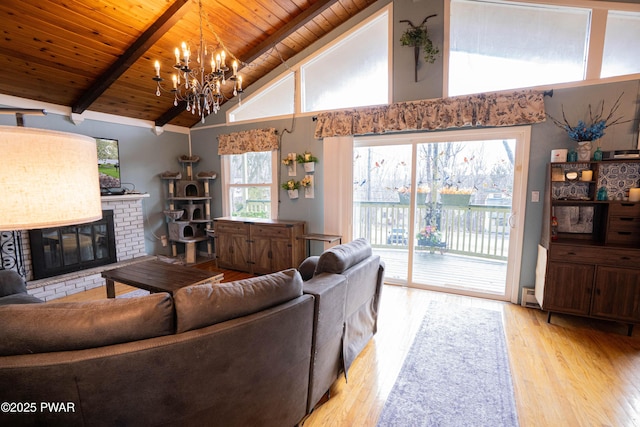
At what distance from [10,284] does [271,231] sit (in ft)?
8.37

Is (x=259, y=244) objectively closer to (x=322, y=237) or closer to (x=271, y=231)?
(x=271, y=231)

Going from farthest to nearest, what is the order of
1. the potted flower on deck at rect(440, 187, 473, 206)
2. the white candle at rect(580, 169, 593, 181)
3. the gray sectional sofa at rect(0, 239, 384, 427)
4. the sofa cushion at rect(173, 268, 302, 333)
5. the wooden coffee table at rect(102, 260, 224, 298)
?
1. the potted flower on deck at rect(440, 187, 473, 206)
2. the white candle at rect(580, 169, 593, 181)
3. the wooden coffee table at rect(102, 260, 224, 298)
4. the sofa cushion at rect(173, 268, 302, 333)
5. the gray sectional sofa at rect(0, 239, 384, 427)

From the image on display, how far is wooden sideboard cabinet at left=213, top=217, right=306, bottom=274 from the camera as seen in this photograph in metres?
3.99

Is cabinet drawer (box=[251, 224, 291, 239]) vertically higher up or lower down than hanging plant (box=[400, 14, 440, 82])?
lower down

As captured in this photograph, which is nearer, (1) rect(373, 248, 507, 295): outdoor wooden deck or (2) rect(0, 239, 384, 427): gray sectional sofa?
(2) rect(0, 239, 384, 427): gray sectional sofa

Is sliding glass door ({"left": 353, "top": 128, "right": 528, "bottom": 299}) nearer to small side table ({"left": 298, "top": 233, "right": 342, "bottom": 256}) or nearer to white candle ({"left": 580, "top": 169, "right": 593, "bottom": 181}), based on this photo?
small side table ({"left": 298, "top": 233, "right": 342, "bottom": 256})

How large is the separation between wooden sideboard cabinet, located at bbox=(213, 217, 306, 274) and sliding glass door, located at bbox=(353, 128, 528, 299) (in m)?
0.92

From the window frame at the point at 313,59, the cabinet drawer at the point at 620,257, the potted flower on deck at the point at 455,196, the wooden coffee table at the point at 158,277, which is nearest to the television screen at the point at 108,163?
the window frame at the point at 313,59

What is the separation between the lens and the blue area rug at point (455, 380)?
171cm

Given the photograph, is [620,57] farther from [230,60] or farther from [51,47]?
[51,47]

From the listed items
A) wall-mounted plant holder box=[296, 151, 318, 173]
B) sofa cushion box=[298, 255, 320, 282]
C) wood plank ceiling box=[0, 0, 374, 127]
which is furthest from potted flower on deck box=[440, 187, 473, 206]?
wood plank ceiling box=[0, 0, 374, 127]

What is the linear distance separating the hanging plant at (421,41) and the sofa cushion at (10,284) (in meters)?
4.45

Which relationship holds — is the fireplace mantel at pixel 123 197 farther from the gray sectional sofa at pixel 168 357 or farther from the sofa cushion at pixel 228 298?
the sofa cushion at pixel 228 298

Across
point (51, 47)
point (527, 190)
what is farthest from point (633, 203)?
point (51, 47)
